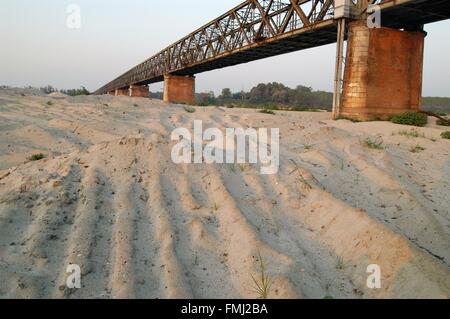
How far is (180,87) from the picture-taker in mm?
31266

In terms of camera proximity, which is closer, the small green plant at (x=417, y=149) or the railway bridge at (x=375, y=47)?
the small green plant at (x=417, y=149)

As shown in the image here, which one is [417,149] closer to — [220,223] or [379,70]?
[220,223]

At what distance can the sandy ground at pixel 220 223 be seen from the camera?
263cm

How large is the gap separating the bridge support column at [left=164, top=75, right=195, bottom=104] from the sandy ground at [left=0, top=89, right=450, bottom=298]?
25.5 meters

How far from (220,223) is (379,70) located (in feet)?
33.8

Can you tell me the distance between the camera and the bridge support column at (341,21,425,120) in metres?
11.5

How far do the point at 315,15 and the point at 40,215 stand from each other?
13.4 meters

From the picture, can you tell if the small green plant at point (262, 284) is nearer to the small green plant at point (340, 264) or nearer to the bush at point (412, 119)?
the small green plant at point (340, 264)

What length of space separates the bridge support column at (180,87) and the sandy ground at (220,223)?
1003 inches

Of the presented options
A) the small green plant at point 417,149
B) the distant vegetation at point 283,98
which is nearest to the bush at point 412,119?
the small green plant at point 417,149

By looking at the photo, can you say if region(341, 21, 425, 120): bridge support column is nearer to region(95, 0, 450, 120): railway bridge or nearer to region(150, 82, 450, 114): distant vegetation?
region(95, 0, 450, 120): railway bridge

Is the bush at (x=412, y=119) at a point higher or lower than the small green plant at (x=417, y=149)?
higher
